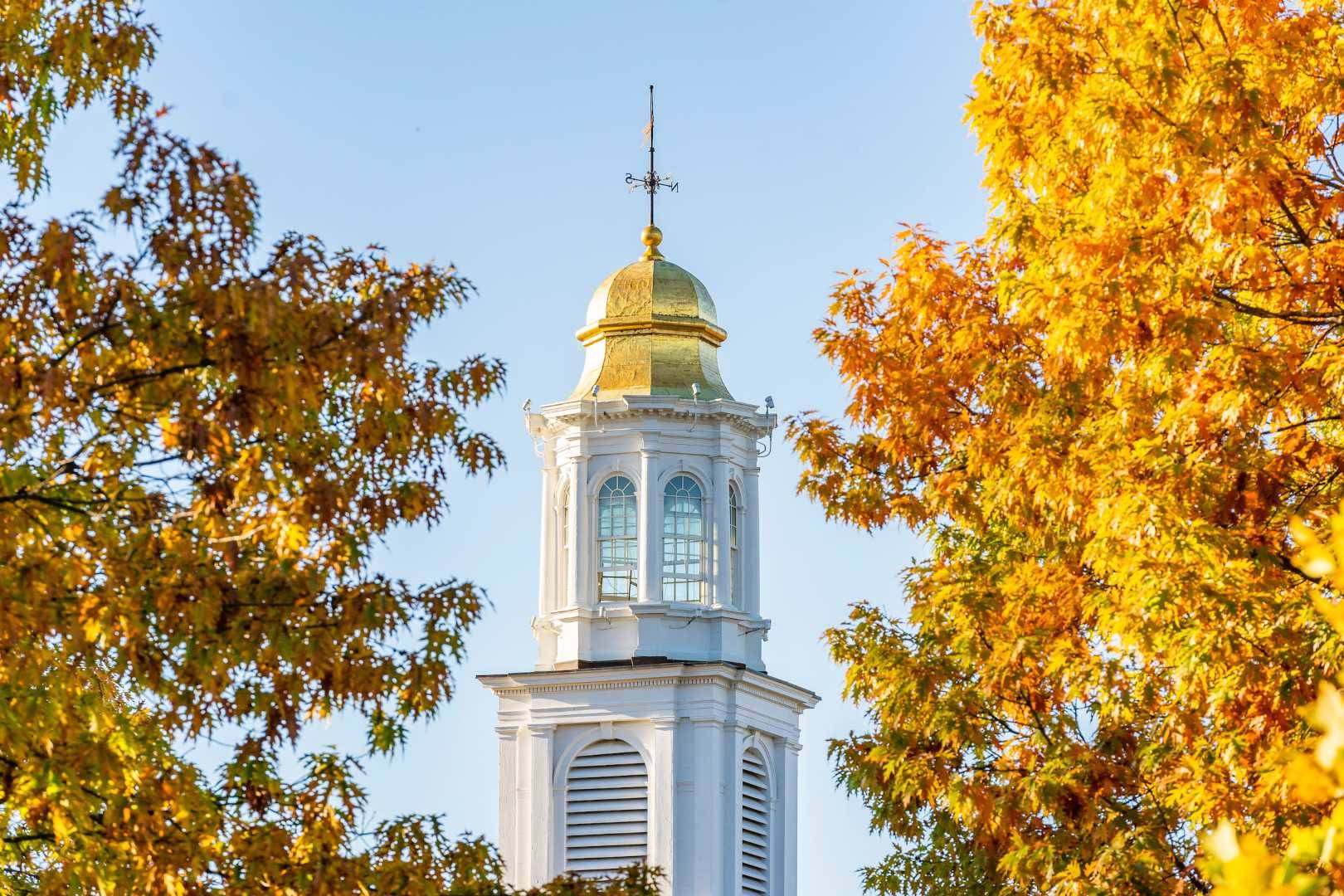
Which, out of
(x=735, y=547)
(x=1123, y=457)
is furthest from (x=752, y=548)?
(x=1123, y=457)

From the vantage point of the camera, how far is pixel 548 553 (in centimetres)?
3916

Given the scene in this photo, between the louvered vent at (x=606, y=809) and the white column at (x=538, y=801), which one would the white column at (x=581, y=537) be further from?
the louvered vent at (x=606, y=809)

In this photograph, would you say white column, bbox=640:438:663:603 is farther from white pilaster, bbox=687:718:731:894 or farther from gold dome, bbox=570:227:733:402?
white pilaster, bbox=687:718:731:894

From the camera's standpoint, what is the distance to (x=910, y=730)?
1723cm

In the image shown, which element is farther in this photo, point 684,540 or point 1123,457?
point 684,540

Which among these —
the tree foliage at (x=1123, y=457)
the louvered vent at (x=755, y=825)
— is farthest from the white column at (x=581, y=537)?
the tree foliage at (x=1123, y=457)

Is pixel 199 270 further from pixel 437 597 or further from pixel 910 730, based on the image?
pixel 910 730

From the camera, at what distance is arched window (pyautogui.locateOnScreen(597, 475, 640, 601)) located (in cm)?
3888

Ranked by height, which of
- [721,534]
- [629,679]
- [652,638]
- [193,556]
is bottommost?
[193,556]

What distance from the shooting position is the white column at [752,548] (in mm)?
39375

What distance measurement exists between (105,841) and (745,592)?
28.5 meters

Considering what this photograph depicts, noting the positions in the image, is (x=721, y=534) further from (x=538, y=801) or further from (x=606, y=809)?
(x=538, y=801)

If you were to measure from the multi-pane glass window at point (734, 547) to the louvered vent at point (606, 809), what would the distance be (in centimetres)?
320

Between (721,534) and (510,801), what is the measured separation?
5428mm
